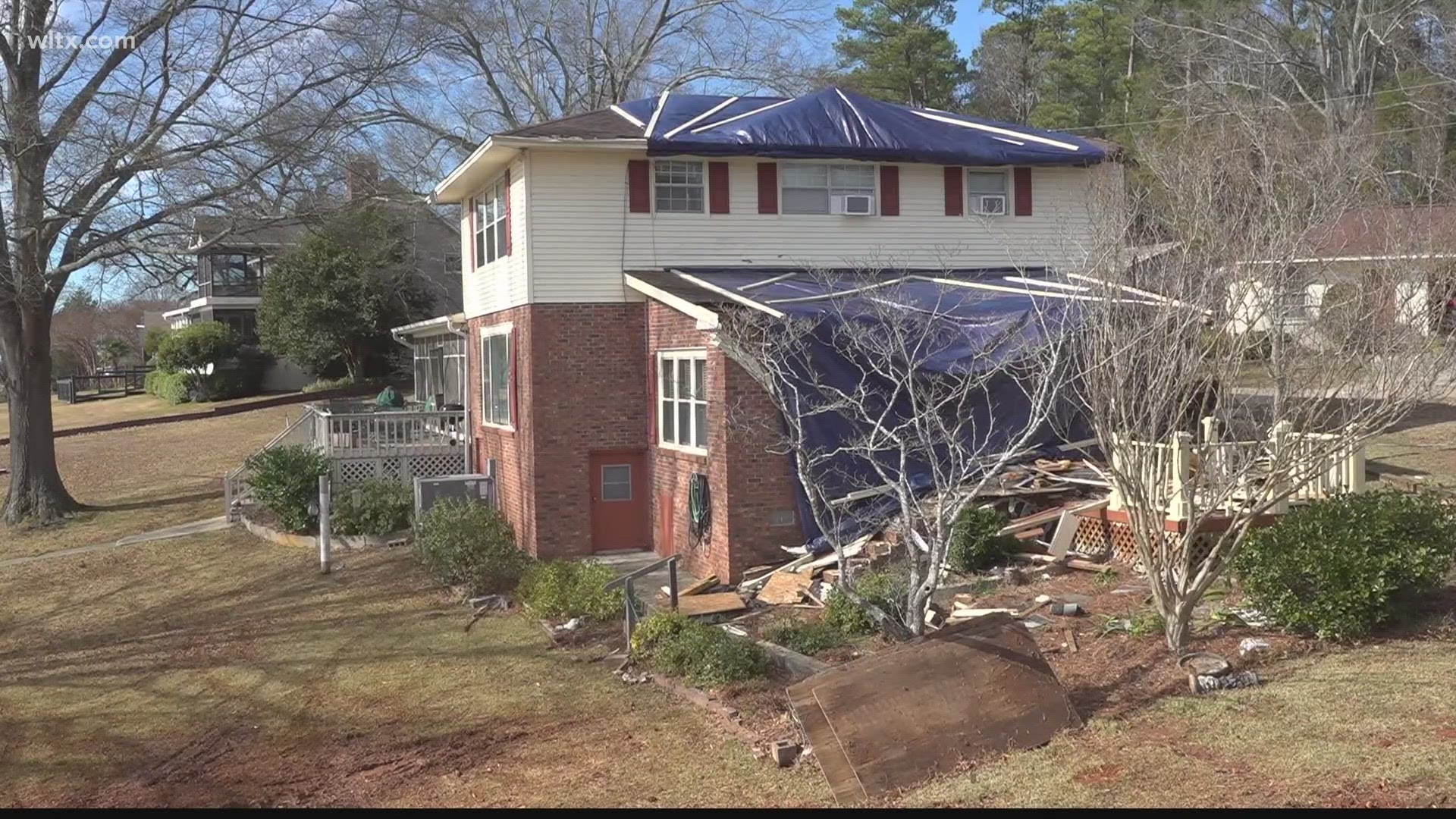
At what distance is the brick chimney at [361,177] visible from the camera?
23047mm

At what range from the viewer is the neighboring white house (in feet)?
30.5

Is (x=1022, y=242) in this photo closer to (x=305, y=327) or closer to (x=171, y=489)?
(x=171, y=489)

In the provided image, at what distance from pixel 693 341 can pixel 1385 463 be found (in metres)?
10.2

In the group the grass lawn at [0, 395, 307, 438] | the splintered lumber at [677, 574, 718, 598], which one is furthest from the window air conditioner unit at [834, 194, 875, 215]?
the grass lawn at [0, 395, 307, 438]

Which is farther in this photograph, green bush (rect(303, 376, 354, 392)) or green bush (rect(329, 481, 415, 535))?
green bush (rect(303, 376, 354, 392))

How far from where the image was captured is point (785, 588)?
44.6 ft

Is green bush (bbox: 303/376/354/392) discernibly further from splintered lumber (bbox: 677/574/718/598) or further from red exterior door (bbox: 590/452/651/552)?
splintered lumber (bbox: 677/574/718/598)

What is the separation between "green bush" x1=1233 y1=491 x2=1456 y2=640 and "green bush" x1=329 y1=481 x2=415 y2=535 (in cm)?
1316

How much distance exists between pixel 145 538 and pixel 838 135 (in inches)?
552

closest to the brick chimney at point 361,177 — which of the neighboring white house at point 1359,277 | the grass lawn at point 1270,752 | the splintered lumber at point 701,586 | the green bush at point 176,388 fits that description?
the splintered lumber at point 701,586

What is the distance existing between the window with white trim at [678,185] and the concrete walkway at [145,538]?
416 inches

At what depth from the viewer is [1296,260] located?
10.2 m

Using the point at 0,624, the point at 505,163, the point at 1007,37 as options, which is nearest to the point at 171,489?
the point at 0,624

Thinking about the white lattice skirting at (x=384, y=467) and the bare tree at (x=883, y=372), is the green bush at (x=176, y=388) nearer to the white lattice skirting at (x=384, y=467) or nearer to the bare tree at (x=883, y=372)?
the white lattice skirting at (x=384, y=467)
